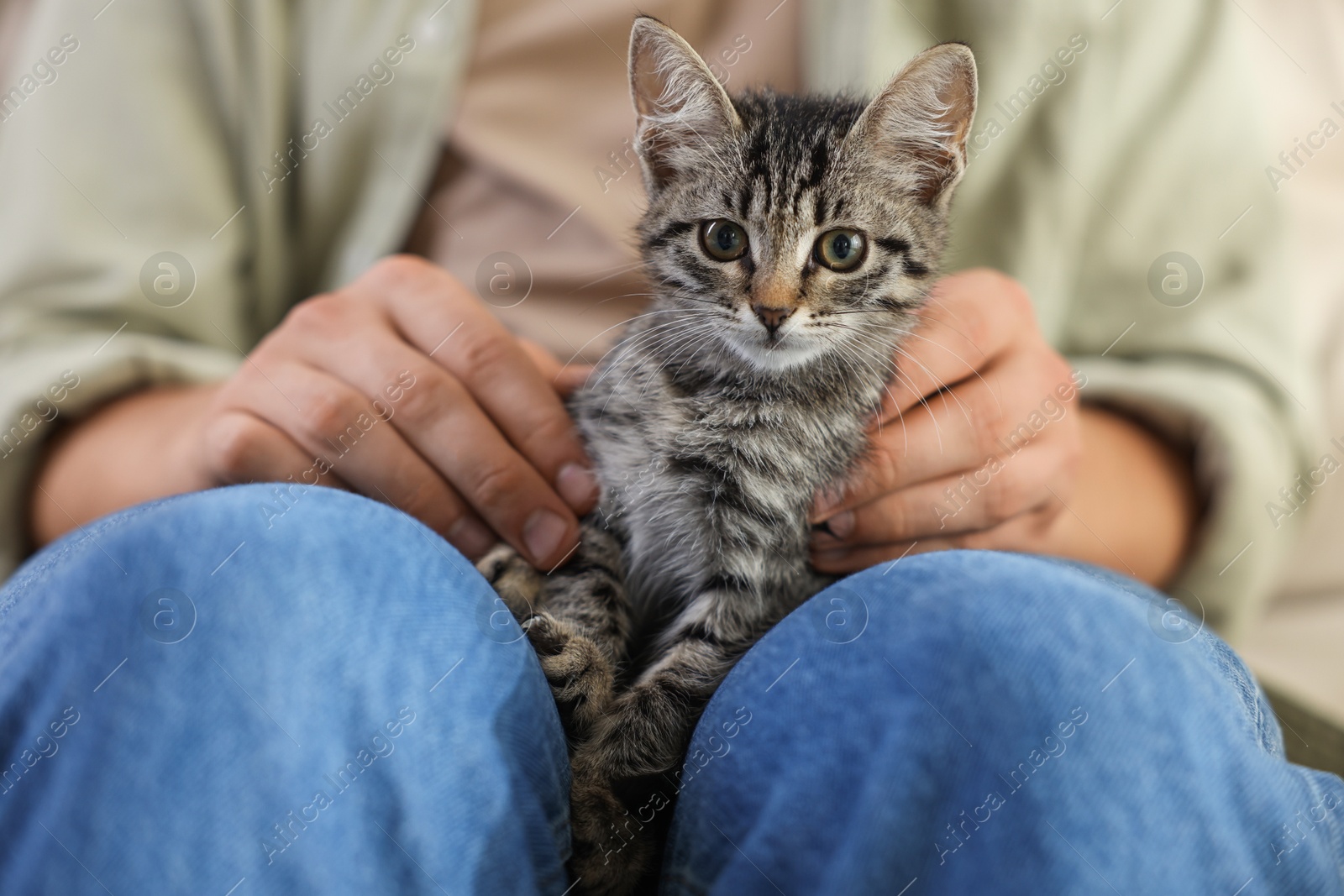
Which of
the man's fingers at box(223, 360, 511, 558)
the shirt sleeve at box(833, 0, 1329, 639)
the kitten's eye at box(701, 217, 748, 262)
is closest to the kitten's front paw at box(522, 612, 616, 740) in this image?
the man's fingers at box(223, 360, 511, 558)

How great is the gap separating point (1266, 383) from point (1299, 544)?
44 cm

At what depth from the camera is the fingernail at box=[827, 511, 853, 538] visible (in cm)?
99

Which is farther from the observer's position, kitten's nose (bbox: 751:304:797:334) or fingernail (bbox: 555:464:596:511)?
fingernail (bbox: 555:464:596:511)

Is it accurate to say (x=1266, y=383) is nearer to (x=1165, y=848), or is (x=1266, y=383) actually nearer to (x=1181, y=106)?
(x=1181, y=106)

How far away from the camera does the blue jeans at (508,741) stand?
0.60 metres

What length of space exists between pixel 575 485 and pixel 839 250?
0.44m

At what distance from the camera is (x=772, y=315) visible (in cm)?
90

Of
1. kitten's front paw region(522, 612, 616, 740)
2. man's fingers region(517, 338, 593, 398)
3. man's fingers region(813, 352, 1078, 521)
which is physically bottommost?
kitten's front paw region(522, 612, 616, 740)

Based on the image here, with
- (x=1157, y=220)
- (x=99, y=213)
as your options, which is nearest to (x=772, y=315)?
(x=1157, y=220)

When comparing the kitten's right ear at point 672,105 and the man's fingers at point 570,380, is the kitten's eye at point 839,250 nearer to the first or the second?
the kitten's right ear at point 672,105

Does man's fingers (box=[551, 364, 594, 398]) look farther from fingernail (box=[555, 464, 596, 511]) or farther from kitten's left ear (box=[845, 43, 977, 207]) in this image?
kitten's left ear (box=[845, 43, 977, 207])

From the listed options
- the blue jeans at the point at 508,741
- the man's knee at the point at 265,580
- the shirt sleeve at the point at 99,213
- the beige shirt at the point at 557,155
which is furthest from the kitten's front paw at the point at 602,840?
the shirt sleeve at the point at 99,213

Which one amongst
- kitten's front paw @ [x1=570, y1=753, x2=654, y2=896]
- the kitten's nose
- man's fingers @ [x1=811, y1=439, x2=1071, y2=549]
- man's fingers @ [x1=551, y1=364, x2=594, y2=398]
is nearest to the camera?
kitten's front paw @ [x1=570, y1=753, x2=654, y2=896]

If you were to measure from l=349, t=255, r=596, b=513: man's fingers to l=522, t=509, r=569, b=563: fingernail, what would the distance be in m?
0.05
